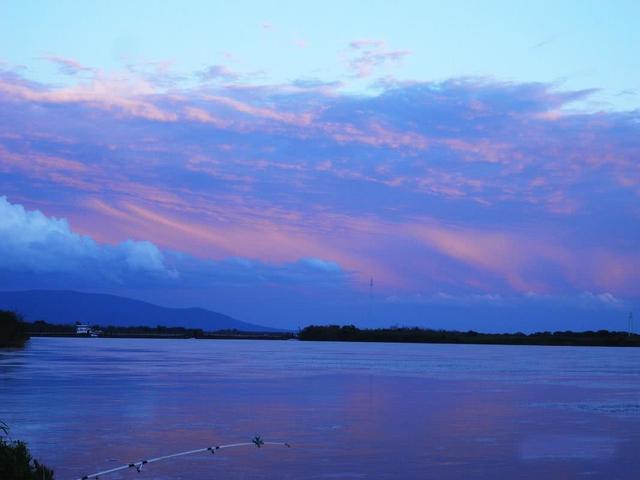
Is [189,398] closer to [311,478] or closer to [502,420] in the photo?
[502,420]

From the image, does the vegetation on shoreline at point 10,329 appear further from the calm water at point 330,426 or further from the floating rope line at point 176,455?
the floating rope line at point 176,455

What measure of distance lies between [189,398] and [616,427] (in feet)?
38.7

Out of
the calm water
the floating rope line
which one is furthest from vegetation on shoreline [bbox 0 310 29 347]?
the floating rope line

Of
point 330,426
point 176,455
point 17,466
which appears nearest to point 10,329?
point 330,426

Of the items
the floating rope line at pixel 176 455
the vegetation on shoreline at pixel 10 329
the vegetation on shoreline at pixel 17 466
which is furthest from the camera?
the vegetation on shoreline at pixel 10 329

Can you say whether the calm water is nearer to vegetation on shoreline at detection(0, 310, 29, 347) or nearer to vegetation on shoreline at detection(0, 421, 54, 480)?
vegetation on shoreline at detection(0, 421, 54, 480)

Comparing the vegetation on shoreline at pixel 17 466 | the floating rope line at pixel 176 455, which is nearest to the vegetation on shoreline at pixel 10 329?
the floating rope line at pixel 176 455

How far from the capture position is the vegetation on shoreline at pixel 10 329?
67.9 meters

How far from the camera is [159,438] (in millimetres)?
17297

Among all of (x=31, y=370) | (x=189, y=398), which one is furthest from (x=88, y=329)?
(x=189, y=398)

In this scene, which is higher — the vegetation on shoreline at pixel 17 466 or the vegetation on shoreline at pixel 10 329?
the vegetation on shoreline at pixel 10 329

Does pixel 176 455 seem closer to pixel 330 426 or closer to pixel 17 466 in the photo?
pixel 17 466

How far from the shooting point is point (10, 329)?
68688mm

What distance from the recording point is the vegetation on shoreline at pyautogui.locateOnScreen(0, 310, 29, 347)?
223ft
